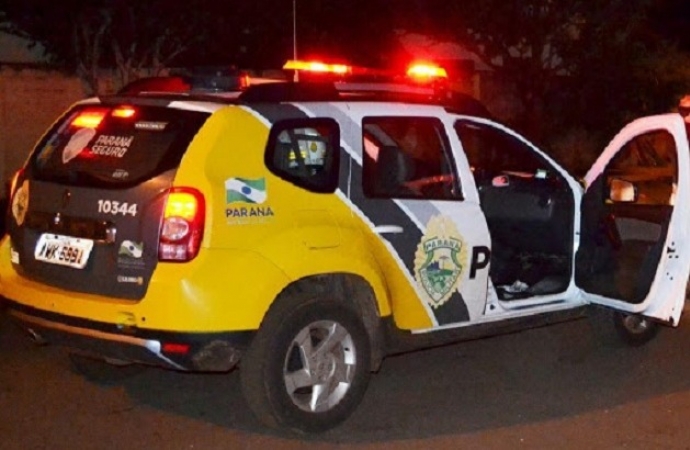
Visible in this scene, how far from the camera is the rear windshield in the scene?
19.7 feet

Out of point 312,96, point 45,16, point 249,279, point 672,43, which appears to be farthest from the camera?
point 672,43

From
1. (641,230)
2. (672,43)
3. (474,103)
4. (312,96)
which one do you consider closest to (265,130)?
(312,96)

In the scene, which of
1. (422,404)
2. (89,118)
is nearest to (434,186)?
(422,404)

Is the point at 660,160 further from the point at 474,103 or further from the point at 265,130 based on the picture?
the point at 265,130

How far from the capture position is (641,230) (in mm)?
7891

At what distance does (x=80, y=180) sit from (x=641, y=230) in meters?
3.61

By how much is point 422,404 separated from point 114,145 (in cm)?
222

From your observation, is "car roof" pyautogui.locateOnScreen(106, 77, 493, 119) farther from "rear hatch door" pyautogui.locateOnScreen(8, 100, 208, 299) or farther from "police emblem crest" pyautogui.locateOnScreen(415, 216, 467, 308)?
"police emblem crest" pyautogui.locateOnScreen(415, 216, 467, 308)

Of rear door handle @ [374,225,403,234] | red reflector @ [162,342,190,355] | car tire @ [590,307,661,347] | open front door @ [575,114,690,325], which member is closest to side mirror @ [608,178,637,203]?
open front door @ [575,114,690,325]

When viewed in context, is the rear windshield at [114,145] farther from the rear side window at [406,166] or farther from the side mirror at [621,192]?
the side mirror at [621,192]

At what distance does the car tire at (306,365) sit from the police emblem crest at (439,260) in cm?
50

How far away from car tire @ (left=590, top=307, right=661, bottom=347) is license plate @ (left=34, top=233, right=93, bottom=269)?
357 cm

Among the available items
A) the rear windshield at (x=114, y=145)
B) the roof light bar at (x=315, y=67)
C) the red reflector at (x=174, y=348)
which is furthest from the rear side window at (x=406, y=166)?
the red reflector at (x=174, y=348)

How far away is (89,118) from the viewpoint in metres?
6.50
